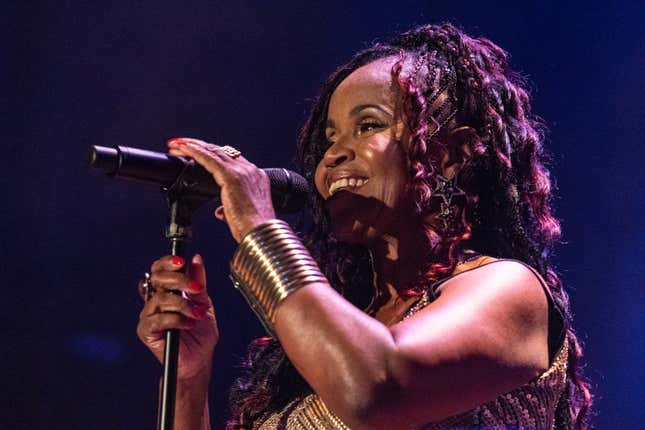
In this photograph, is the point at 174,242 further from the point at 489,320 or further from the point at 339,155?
the point at 489,320

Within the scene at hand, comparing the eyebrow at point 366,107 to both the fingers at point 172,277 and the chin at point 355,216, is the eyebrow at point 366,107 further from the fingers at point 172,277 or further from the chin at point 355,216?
the fingers at point 172,277

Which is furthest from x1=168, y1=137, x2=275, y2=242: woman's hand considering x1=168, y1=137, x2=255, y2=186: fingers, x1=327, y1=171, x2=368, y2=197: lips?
x1=327, y1=171, x2=368, y2=197: lips

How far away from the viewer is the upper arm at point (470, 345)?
1.44 meters

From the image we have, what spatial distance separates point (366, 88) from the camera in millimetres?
2080

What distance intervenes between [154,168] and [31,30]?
185cm

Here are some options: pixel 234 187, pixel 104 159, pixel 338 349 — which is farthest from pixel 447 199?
pixel 104 159

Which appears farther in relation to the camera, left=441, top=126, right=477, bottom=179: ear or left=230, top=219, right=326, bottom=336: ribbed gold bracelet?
left=441, top=126, right=477, bottom=179: ear

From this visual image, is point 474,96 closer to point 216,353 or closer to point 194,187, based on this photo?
point 194,187

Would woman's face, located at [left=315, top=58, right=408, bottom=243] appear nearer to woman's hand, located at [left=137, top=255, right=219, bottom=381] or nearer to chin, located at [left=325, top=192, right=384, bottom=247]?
chin, located at [left=325, top=192, right=384, bottom=247]

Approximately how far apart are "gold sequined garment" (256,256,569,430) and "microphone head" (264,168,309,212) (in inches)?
13.1

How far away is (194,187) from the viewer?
164cm

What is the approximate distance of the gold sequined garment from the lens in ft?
5.54

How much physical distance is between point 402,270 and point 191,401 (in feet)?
2.07

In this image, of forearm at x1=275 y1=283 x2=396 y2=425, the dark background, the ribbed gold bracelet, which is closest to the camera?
forearm at x1=275 y1=283 x2=396 y2=425
